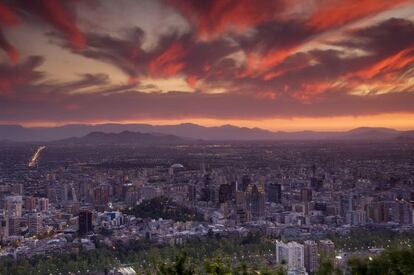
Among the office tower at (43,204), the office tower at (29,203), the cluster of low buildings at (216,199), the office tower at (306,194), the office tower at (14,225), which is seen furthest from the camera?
the office tower at (306,194)

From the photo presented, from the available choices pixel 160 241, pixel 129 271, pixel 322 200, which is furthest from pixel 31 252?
pixel 322 200

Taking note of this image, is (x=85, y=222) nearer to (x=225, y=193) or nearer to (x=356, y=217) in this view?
(x=225, y=193)

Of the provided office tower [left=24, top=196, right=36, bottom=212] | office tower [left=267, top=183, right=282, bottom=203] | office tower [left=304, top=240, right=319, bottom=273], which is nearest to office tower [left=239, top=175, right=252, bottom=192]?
office tower [left=267, top=183, right=282, bottom=203]

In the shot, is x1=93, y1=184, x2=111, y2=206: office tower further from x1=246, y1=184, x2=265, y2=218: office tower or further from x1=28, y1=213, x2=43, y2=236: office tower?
x1=246, y1=184, x2=265, y2=218: office tower

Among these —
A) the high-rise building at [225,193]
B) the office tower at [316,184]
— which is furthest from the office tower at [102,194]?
the office tower at [316,184]

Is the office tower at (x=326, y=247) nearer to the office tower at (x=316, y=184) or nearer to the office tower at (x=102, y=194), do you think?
the office tower at (x=316, y=184)

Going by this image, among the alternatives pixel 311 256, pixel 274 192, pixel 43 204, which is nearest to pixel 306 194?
pixel 274 192
